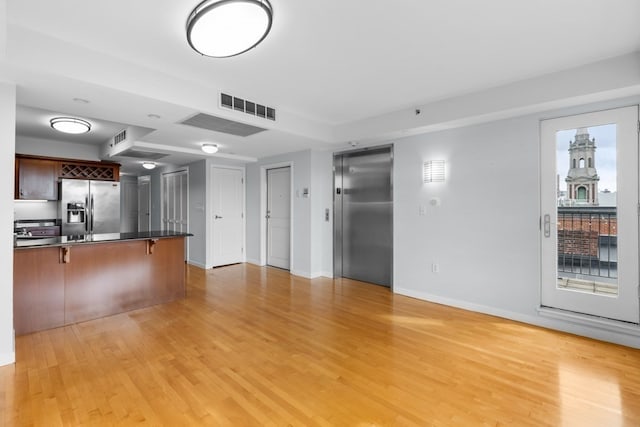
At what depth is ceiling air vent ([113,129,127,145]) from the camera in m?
5.09

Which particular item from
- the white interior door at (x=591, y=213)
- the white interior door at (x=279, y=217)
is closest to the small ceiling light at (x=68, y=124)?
the white interior door at (x=279, y=217)

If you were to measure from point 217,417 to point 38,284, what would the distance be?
8.78 ft

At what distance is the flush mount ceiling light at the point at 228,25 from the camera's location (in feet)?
5.86

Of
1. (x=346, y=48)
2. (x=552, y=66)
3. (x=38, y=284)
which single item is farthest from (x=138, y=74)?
(x=552, y=66)

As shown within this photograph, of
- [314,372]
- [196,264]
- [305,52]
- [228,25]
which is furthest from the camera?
[196,264]

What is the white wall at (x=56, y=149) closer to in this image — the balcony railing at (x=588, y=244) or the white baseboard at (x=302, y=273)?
the white baseboard at (x=302, y=273)

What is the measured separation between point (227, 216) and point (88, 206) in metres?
2.67

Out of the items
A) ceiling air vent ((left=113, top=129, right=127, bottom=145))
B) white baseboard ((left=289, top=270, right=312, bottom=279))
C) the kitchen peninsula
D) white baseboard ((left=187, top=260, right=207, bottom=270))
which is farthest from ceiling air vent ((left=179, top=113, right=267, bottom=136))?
white baseboard ((left=187, top=260, right=207, bottom=270))

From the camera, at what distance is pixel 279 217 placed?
247 inches

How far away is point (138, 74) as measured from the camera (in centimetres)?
275

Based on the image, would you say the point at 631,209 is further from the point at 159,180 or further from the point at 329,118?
the point at 159,180

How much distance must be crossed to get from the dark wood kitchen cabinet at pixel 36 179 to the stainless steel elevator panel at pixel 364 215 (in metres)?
5.29

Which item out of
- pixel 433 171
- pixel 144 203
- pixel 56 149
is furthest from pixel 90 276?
pixel 144 203

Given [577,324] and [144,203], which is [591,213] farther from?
[144,203]
